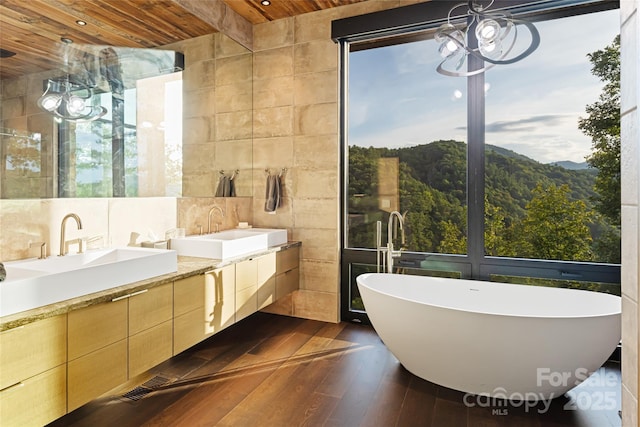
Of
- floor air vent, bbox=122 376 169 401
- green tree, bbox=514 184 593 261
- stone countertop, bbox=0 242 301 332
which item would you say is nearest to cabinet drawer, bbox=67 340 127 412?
stone countertop, bbox=0 242 301 332

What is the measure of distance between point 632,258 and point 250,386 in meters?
2.15

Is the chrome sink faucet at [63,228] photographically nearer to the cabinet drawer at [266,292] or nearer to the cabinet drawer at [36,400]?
the cabinet drawer at [36,400]

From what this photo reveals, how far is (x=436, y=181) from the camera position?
3264 mm

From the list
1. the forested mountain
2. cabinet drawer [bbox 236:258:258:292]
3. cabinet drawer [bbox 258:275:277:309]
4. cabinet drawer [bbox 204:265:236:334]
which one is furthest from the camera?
cabinet drawer [bbox 258:275:277:309]

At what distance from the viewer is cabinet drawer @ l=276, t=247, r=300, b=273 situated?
3316 mm

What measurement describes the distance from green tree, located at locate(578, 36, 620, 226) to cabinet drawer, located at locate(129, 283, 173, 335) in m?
3.05

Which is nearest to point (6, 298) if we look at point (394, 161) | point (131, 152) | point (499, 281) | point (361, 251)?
point (131, 152)

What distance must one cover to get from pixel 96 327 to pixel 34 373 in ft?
0.93

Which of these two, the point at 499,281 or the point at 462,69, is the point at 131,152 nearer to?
the point at 462,69

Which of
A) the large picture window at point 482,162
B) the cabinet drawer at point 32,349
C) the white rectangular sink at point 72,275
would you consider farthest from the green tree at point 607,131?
the cabinet drawer at point 32,349

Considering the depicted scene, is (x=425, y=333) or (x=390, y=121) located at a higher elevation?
(x=390, y=121)

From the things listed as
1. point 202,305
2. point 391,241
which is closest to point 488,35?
point 391,241

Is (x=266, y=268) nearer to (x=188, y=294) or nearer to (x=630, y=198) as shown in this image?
(x=188, y=294)

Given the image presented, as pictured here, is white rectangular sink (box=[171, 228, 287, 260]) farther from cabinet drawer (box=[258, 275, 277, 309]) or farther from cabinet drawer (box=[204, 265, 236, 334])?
cabinet drawer (box=[258, 275, 277, 309])
